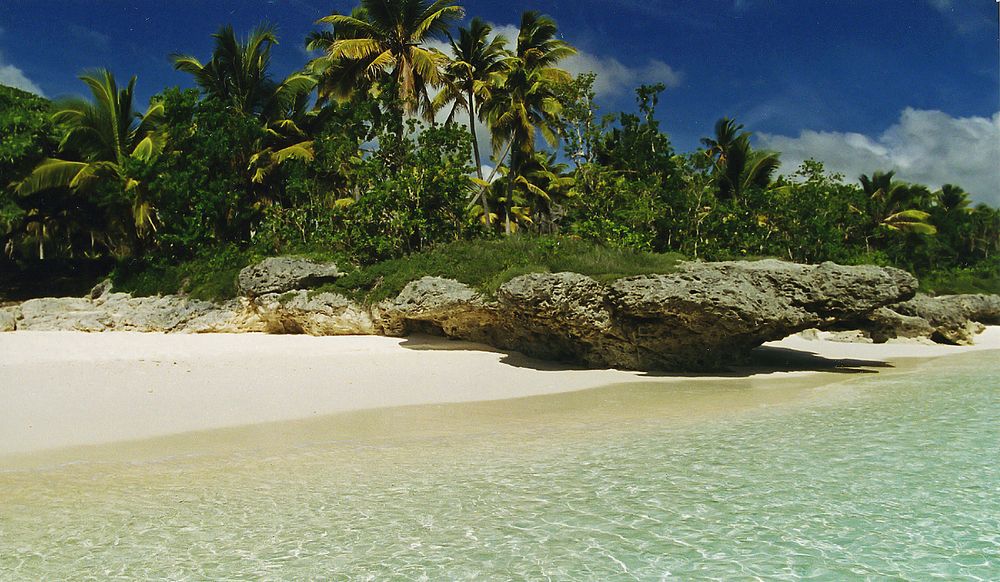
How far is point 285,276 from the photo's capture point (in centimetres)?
1712

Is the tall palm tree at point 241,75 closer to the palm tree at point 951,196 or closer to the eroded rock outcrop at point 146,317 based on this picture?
the eroded rock outcrop at point 146,317

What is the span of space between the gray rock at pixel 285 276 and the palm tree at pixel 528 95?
10.6 m

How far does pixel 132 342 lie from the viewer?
47.1 feet

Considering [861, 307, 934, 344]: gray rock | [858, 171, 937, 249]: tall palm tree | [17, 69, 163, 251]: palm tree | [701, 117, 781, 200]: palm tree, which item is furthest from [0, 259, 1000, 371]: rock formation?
[858, 171, 937, 249]: tall palm tree

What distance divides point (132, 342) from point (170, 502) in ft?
34.7

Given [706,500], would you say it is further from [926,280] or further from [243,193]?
[926,280]

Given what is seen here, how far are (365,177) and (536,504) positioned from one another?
55.2ft

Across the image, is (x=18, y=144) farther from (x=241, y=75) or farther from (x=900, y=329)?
(x=900, y=329)

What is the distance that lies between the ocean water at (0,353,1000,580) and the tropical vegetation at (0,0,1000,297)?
6.61 meters

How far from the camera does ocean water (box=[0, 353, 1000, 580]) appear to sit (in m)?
4.25

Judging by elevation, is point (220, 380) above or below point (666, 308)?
below

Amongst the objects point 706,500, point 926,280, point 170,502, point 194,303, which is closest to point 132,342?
point 194,303

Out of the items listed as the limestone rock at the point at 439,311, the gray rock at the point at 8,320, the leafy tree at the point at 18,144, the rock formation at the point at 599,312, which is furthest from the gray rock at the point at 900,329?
the leafy tree at the point at 18,144

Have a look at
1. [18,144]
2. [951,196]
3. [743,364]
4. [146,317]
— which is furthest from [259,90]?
[951,196]
